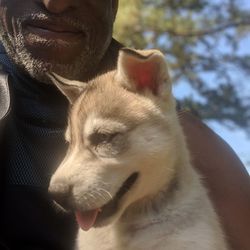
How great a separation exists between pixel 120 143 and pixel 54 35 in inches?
39.5

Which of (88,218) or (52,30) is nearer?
(88,218)

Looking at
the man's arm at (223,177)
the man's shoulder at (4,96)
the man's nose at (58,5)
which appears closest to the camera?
the man's shoulder at (4,96)

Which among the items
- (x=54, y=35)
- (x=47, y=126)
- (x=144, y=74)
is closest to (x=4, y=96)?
(x=47, y=126)

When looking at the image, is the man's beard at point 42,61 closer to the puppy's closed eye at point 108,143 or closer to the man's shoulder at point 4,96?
the man's shoulder at point 4,96

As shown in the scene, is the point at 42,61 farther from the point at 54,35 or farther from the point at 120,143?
the point at 120,143

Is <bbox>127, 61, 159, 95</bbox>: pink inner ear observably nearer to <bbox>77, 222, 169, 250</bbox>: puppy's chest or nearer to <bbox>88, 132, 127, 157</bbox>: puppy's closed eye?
<bbox>88, 132, 127, 157</bbox>: puppy's closed eye

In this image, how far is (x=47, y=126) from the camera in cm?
317

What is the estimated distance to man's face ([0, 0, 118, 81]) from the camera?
3209 mm

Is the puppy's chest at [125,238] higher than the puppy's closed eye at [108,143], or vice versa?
the puppy's closed eye at [108,143]

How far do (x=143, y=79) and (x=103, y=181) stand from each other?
449mm

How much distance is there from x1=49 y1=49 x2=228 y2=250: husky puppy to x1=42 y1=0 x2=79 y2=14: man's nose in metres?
0.72

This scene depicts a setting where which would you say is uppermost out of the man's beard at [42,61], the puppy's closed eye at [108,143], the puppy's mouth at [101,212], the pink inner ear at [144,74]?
the pink inner ear at [144,74]

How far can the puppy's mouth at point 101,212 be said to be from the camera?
2355 millimetres

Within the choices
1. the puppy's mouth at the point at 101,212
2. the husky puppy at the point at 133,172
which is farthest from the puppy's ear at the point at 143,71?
the puppy's mouth at the point at 101,212
